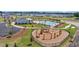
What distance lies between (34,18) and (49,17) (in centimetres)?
18

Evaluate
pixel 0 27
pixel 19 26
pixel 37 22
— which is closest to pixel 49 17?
pixel 37 22

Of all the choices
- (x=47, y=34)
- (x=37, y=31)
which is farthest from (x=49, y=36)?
(x=37, y=31)

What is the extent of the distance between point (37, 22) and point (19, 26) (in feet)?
0.71

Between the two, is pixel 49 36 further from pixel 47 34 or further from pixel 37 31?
pixel 37 31
